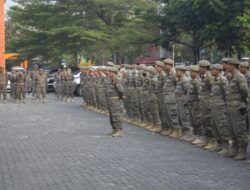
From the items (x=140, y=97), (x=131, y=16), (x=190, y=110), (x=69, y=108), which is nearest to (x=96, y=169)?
(x=190, y=110)

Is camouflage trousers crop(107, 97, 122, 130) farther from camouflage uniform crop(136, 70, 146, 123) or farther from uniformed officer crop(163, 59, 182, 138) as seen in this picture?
camouflage uniform crop(136, 70, 146, 123)

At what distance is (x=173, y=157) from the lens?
443 inches

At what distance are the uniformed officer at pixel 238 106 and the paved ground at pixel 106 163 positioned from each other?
0.46 m

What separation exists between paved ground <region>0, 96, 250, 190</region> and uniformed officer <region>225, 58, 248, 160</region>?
0.46m

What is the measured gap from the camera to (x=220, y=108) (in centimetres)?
1165

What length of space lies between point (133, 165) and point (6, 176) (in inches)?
88.1

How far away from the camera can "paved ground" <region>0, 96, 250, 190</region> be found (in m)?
8.76

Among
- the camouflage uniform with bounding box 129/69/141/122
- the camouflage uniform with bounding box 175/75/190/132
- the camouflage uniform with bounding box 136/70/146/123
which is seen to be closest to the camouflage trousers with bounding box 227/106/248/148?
the camouflage uniform with bounding box 175/75/190/132

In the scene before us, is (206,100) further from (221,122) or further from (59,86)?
(59,86)

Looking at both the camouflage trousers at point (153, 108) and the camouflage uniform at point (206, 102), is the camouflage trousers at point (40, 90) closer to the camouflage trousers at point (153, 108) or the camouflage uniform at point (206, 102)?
the camouflage trousers at point (153, 108)

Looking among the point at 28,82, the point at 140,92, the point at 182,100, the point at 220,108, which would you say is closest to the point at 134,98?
the point at 140,92

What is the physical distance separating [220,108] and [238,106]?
2.16 feet

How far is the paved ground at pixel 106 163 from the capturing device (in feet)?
28.7

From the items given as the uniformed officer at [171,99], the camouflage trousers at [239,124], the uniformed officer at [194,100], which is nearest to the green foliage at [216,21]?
the uniformed officer at [171,99]
